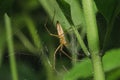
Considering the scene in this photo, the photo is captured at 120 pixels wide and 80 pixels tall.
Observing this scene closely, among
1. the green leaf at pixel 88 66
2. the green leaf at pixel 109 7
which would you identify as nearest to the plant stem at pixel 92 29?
the green leaf at pixel 109 7

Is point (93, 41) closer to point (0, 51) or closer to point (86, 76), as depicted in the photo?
point (86, 76)

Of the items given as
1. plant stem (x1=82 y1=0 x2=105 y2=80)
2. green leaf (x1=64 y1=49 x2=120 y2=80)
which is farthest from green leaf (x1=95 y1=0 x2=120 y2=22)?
green leaf (x1=64 y1=49 x2=120 y2=80)

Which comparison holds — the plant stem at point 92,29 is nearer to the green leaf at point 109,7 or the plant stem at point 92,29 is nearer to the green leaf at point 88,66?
the green leaf at point 109,7

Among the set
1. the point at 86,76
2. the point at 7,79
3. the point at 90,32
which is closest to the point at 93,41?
the point at 90,32

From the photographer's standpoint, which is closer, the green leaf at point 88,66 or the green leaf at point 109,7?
the green leaf at point 109,7

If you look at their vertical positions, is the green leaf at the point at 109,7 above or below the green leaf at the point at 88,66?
above

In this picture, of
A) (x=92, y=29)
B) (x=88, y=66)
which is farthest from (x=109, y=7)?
(x=88, y=66)

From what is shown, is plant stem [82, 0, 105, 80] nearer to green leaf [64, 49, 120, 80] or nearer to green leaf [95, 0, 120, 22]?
green leaf [95, 0, 120, 22]

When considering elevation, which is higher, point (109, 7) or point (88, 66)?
point (109, 7)

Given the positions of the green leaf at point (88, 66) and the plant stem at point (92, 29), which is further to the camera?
the green leaf at point (88, 66)

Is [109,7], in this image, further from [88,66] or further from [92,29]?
[88,66]

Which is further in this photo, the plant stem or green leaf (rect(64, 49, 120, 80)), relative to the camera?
green leaf (rect(64, 49, 120, 80))
